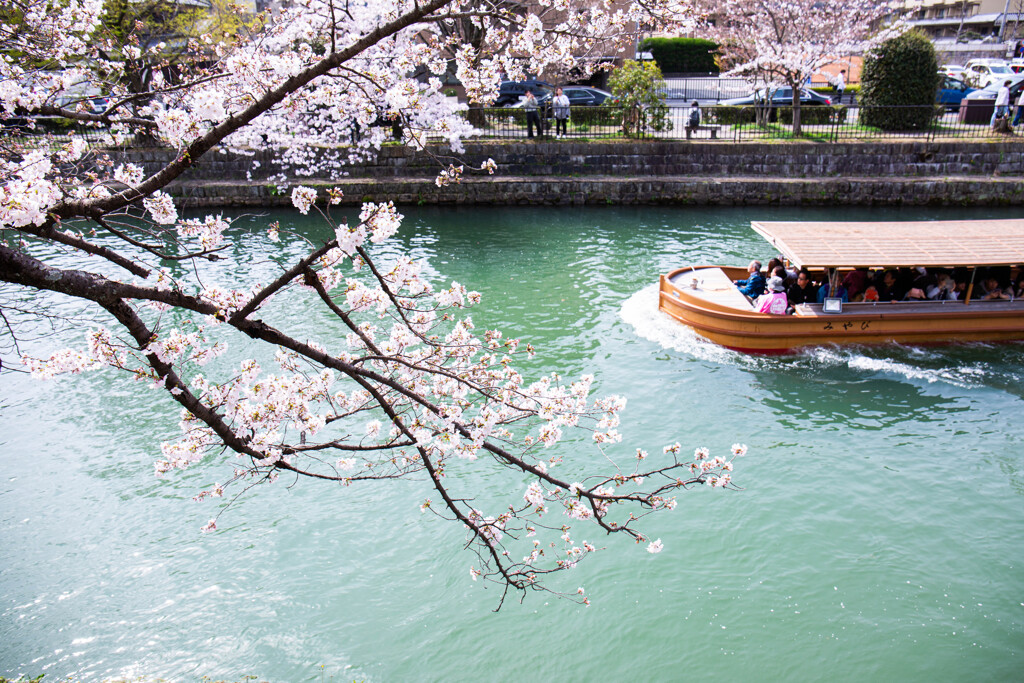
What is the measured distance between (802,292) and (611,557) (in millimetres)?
6583

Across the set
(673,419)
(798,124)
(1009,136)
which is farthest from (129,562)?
(1009,136)

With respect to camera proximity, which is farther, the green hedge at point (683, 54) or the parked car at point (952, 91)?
the green hedge at point (683, 54)

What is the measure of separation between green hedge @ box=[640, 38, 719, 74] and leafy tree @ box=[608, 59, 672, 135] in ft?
47.0

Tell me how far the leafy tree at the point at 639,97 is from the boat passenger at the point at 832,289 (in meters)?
11.2

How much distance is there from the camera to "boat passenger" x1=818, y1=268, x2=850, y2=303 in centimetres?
1061

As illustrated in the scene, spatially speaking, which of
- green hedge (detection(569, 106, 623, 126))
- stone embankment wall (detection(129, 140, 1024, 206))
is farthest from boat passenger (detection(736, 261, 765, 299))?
green hedge (detection(569, 106, 623, 126))

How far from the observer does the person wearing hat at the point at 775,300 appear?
10.8 m

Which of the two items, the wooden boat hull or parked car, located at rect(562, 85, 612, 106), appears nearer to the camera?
the wooden boat hull

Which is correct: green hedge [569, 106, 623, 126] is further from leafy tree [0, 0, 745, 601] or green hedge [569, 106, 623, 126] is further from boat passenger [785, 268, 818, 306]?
leafy tree [0, 0, 745, 601]

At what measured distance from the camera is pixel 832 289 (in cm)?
1070

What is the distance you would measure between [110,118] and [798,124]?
822 inches

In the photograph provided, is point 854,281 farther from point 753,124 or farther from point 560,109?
point 753,124

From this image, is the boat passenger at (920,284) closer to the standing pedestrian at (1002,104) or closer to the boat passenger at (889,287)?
the boat passenger at (889,287)

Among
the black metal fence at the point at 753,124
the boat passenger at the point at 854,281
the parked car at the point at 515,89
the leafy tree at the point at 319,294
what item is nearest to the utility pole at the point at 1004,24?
the black metal fence at the point at 753,124
